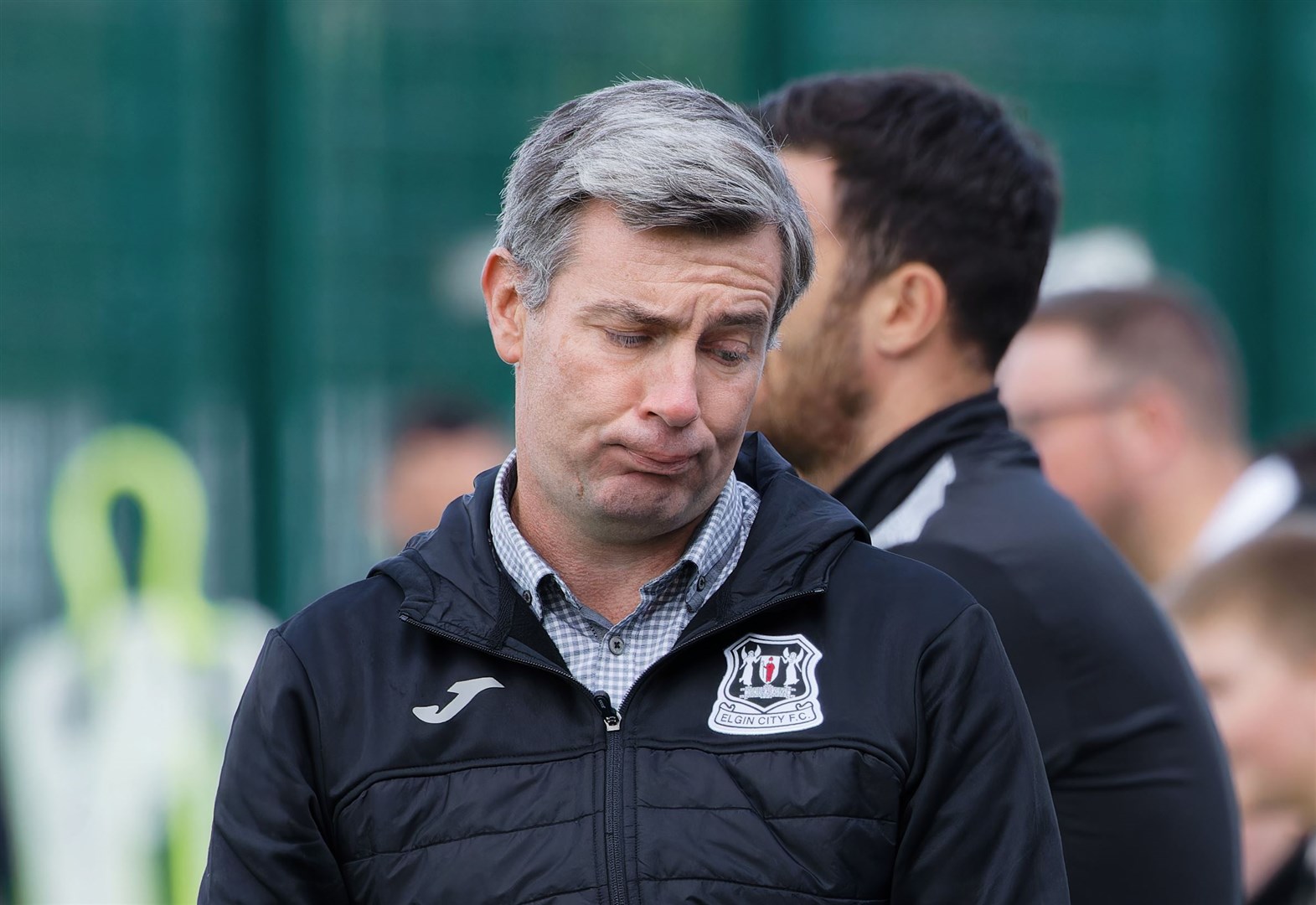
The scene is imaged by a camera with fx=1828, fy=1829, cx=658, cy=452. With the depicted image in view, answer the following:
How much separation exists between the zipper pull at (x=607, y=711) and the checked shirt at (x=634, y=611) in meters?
0.03

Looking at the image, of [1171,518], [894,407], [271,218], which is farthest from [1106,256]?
[894,407]

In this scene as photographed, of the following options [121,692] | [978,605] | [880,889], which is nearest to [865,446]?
[978,605]

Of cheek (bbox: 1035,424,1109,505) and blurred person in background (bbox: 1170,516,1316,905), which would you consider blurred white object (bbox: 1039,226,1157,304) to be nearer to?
cheek (bbox: 1035,424,1109,505)

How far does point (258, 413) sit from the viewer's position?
6848 millimetres

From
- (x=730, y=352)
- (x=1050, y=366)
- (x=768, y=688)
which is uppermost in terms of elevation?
(x=730, y=352)

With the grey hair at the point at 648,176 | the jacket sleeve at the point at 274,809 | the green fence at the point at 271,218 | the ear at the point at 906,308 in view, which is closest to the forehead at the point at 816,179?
the ear at the point at 906,308

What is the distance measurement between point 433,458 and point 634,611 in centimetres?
469

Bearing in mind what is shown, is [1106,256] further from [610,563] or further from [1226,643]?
[610,563]

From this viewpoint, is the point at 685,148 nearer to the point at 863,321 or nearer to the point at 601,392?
the point at 601,392

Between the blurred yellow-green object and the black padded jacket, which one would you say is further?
the blurred yellow-green object

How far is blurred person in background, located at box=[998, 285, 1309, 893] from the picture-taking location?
5191 mm

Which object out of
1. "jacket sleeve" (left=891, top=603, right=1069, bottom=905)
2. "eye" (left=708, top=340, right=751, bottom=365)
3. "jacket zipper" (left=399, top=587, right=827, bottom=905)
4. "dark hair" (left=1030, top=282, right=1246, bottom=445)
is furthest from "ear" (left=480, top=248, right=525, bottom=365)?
"dark hair" (left=1030, top=282, right=1246, bottom=445)

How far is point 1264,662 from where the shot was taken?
395 centimetres

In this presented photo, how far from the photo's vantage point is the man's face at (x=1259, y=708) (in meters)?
3.81
